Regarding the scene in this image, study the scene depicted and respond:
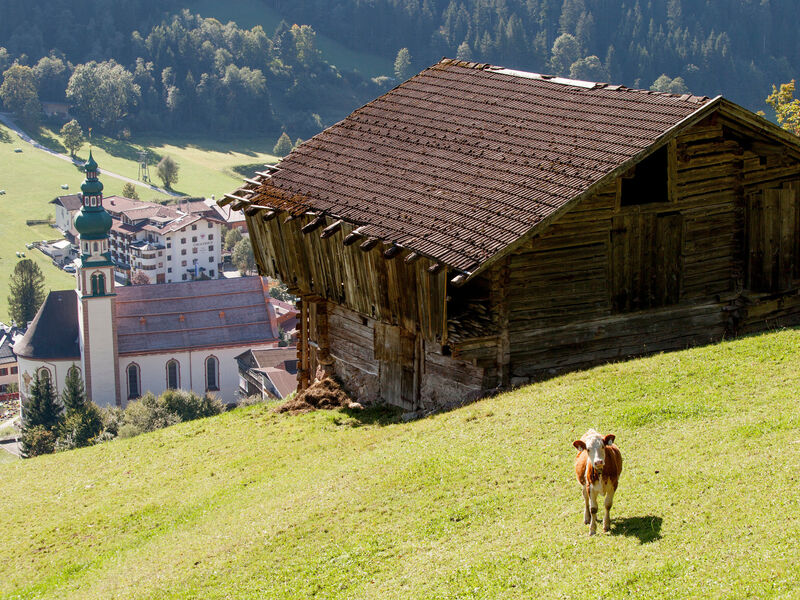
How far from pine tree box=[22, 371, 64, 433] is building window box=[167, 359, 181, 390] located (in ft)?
37.4

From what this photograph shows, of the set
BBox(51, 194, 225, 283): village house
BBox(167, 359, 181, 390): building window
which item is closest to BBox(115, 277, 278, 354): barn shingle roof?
BBox(167, 359, 181, 390): building window

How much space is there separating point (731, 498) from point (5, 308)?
123852 millimetres

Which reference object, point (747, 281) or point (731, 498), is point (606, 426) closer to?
point (731, 498)

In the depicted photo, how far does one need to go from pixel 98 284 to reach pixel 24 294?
26963mm

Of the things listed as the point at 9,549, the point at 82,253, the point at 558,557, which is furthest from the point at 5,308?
the point at 558,557

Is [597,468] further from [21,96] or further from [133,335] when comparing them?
[21,96]

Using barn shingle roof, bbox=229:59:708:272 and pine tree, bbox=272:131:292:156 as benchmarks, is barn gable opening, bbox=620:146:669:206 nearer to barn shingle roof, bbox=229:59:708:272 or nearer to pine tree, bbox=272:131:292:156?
barn shingle roof, bbox=229:59:708:272

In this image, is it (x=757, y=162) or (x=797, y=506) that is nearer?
(x=797, y=506)

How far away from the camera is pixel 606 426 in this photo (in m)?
16.4

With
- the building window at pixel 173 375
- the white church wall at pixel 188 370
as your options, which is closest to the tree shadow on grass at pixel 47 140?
the white church wall at pixel 188 370

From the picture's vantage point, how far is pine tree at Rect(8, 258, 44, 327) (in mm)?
122312

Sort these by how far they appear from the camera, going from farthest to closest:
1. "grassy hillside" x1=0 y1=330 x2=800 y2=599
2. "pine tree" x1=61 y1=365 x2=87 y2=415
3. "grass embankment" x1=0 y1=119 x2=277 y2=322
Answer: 1. "grass embankment" x1=0 y1=119 x2=277 y2=322
2. "pine tree" x1=61 y1=365 x2=87 y2=415
3. "grassy hillside" x1=0 y1=330 x2=800 y2=599

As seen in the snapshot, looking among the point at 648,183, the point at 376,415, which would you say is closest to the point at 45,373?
the point at 376,415

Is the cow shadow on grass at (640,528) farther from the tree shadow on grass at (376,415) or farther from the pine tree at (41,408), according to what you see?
the pine tree at (41,408)
